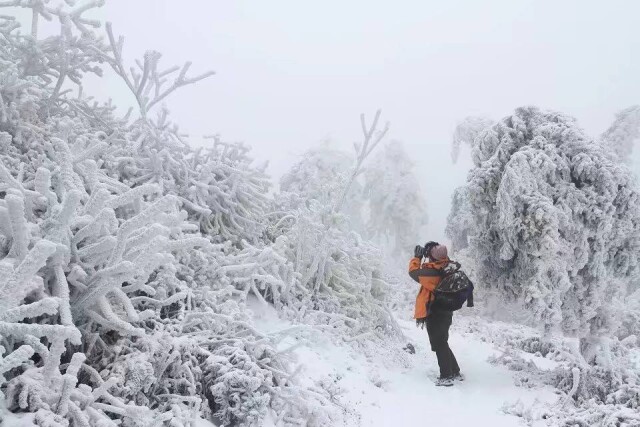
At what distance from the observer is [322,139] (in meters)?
25.3

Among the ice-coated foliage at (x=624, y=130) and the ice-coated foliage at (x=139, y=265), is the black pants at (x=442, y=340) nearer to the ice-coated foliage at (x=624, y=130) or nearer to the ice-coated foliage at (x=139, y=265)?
the ice-coated foliage at (x=139, y=265)

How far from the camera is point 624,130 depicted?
41.1ft

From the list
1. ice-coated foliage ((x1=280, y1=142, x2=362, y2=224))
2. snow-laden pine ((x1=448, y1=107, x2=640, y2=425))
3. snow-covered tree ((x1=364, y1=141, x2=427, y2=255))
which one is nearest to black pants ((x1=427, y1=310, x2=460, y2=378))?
snow-laden pine ((x1=448, y1=107, x2=640, y2=425))

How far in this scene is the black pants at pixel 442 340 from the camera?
236 inches

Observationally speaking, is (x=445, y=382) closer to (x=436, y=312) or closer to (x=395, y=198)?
(x=436, y=312)

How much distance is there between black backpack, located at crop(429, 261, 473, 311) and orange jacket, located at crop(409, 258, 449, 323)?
10 centimetres

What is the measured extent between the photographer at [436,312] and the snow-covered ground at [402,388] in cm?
22

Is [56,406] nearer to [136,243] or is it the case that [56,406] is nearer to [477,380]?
[136,243]

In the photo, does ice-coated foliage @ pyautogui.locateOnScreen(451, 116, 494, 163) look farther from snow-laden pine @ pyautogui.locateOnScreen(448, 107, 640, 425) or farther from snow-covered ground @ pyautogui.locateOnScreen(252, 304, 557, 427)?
snow-covered ground @ pyautogui.locateOnScreen(252, 304, 557, 427)

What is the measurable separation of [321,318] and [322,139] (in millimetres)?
19555

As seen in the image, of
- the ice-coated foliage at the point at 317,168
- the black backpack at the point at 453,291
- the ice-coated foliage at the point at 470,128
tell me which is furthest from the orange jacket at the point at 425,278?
the ice-coated foliage at the point at 317,168

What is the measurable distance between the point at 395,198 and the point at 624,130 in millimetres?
15513

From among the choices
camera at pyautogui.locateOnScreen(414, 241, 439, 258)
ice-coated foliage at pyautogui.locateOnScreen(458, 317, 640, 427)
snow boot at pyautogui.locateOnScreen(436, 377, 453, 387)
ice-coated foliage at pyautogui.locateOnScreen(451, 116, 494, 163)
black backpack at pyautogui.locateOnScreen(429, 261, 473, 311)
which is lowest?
snow boot at pyautogui.locateOnScreen(436, 377, 453, 387)

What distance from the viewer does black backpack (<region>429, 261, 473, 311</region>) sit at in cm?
593
